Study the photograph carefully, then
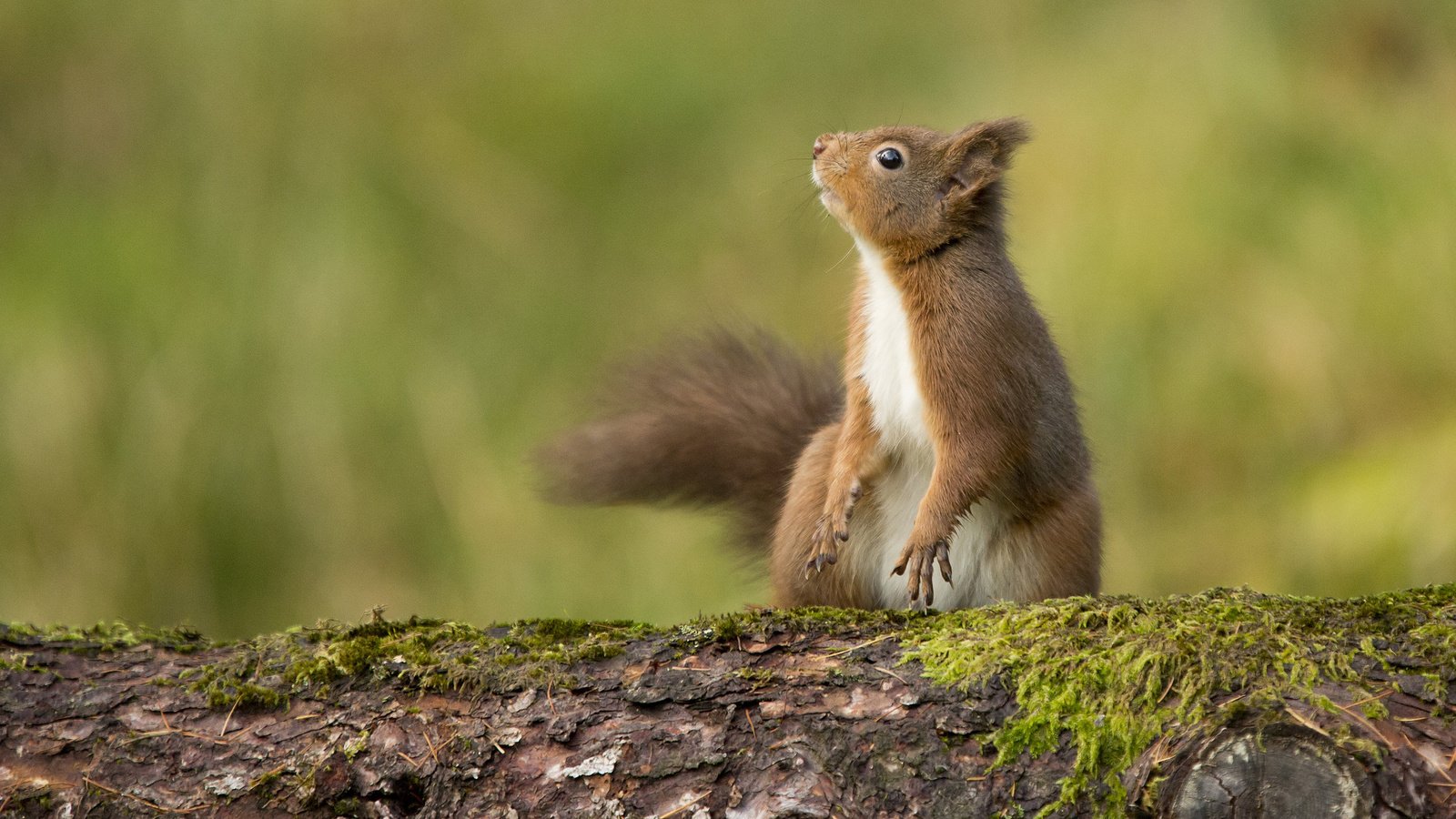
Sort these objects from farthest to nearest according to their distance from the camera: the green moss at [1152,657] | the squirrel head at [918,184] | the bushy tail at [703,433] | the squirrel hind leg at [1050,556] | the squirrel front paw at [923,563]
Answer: the bushy tail at [703,433] → the squirrel head at [918,184] → the squirrel hind leg at [1050,556] → the squirrel front paw at [923,563] → the green moss at [1152,657]

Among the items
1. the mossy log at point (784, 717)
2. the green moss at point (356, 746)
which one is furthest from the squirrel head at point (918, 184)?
the green moss at point (356, 746)

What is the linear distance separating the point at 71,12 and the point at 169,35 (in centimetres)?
43

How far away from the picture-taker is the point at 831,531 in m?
2.58

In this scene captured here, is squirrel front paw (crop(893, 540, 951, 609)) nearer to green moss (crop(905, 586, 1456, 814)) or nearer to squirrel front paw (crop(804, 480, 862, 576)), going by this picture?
squirrel front paw (crop(804, 480, 862, 576))

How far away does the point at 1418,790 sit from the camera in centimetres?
155

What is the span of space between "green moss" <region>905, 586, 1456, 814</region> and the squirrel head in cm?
92

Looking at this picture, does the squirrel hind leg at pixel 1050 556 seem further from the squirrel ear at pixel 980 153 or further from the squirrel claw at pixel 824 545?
the squirrel ear at pixel 980 153

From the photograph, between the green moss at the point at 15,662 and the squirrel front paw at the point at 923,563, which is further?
the squirrel front paw at the point at 923,563

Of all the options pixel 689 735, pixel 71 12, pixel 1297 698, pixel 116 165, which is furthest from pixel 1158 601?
pixel 71 12

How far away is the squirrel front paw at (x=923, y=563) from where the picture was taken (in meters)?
2.41

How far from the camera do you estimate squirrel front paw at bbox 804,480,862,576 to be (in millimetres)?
2539

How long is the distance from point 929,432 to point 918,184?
505mm

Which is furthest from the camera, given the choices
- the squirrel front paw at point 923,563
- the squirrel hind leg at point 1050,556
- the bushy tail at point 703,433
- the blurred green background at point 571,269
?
the blurred green background at point 571,269

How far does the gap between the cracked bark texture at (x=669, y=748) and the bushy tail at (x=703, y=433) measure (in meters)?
1.08
